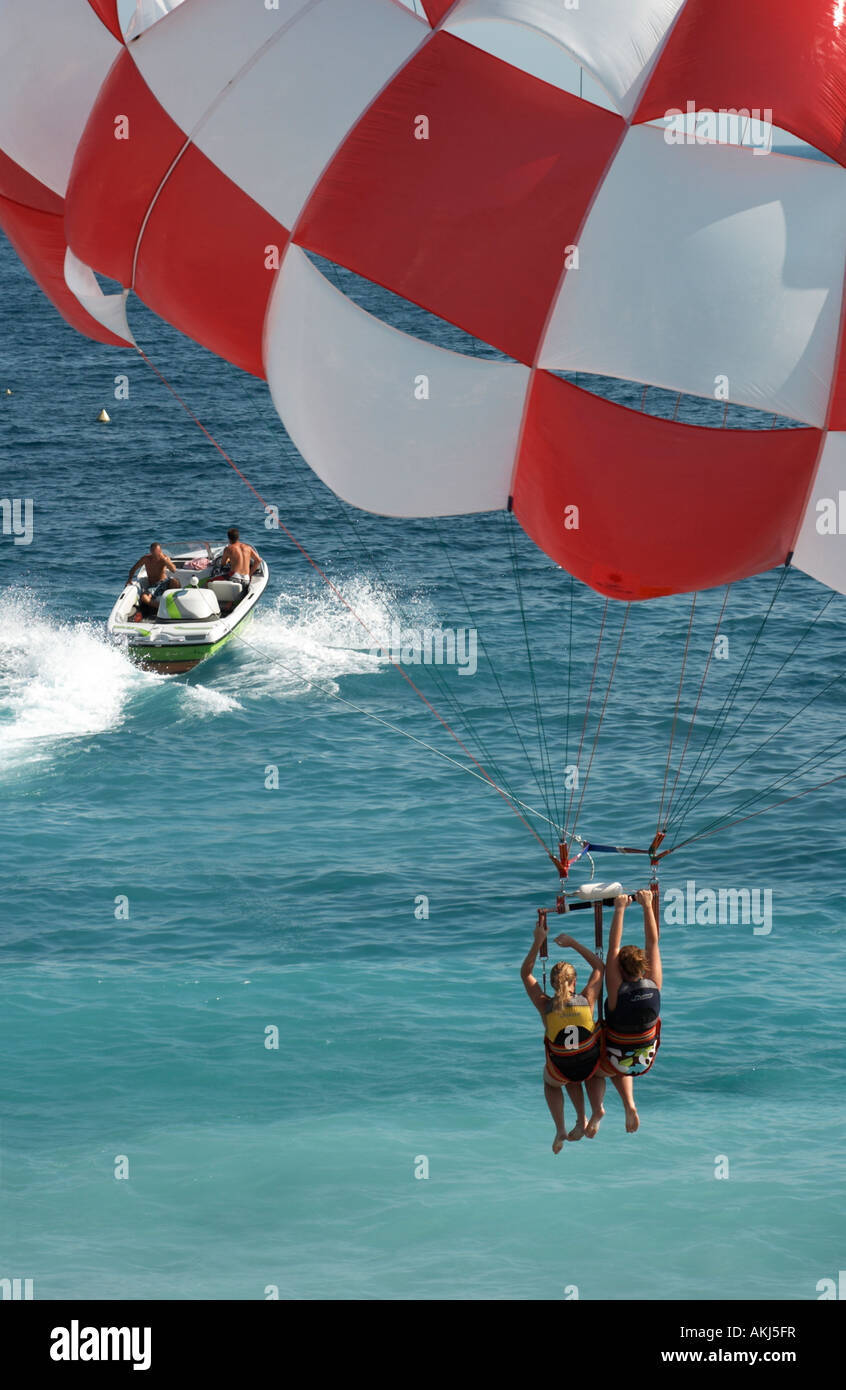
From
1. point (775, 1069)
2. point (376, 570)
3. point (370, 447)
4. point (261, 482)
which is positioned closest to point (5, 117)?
point (370, 447)

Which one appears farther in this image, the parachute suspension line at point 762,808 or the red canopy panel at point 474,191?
the parachute suspension line at point 762,808

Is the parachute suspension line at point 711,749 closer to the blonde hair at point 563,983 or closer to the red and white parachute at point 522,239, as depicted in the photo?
the blonde hair at point 563,983

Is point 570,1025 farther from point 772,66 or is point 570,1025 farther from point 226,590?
point 226,590

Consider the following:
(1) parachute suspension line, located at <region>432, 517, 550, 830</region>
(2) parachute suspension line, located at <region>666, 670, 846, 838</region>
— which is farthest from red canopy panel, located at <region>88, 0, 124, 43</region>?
(2) parachute suspension line, located at <region>666, 670, 846, 838</region>

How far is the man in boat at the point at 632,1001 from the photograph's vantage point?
35.6ft

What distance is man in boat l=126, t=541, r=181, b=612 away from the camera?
96.6ft

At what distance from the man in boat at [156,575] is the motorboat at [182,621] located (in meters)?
0.09

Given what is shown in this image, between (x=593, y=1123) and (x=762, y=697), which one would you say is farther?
(x=762, y=697)

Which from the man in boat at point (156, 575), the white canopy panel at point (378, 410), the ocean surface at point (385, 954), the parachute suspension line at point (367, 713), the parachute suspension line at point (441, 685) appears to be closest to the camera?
the white canopy panel at point (378, 410)

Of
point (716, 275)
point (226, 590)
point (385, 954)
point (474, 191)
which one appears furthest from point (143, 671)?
point (716, 275)

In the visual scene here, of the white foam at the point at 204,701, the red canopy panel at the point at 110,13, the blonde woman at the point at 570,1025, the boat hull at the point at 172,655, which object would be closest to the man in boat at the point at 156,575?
the boat hull at the point at 172,655

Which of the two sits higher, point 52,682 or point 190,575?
point 190,575

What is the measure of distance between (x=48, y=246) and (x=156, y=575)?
16030mm

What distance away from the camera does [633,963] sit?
10.9 m
